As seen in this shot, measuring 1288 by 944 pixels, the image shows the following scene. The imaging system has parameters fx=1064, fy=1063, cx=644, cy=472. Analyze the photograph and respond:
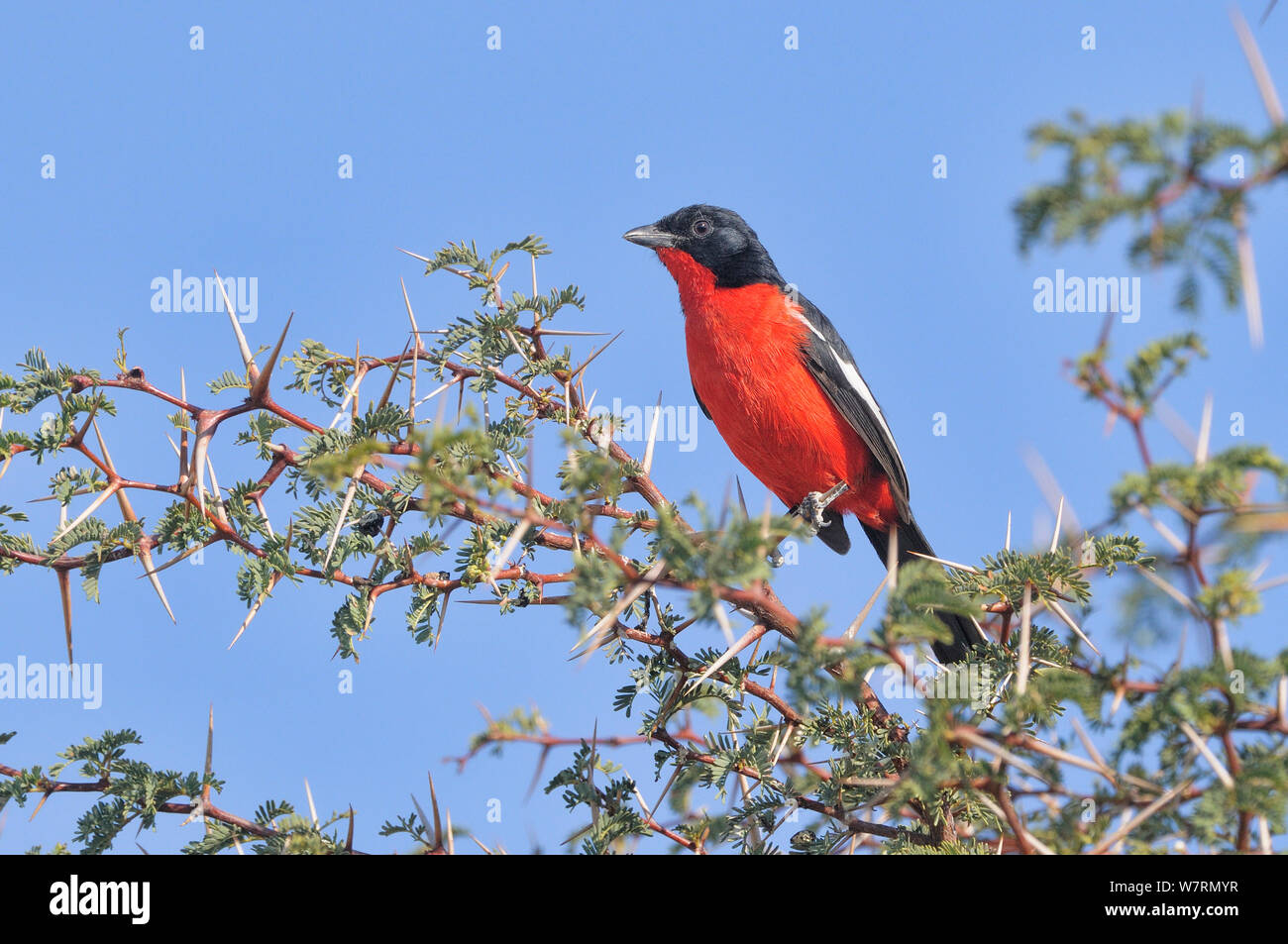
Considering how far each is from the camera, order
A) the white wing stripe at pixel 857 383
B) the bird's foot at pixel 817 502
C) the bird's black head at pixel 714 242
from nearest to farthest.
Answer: the bird's foot at pixel 817 502, the white wing stripe at pixel 857 383, the bird's black head at pixel 714 242

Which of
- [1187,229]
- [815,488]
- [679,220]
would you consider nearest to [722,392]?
[815,488]

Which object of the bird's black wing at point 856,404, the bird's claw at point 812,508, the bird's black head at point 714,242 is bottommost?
the bird's claw at point 812,508

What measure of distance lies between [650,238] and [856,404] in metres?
1.78

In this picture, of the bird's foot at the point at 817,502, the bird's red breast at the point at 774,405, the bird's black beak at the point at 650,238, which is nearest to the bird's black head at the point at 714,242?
the bird's black beak at the point at 650,238

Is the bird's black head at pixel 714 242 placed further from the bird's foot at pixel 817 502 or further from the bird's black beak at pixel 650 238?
the bird's foot at pixel 817 502

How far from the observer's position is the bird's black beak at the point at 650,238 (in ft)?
22.7

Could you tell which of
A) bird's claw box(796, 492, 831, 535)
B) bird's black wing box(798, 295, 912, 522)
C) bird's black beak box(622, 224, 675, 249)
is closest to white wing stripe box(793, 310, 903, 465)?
bird's black wing box(798, 295, 912, 522)

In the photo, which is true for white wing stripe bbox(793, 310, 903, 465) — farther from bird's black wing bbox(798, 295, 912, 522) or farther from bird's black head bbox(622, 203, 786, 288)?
bird's black head bbox(622, 203, 786, 288)

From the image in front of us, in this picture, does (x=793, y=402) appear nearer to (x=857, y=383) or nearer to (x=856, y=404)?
(x=856, y=404)

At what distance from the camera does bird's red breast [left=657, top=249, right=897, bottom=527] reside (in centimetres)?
603

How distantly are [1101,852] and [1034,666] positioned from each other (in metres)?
1.31

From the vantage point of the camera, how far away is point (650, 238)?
22.7 ft
